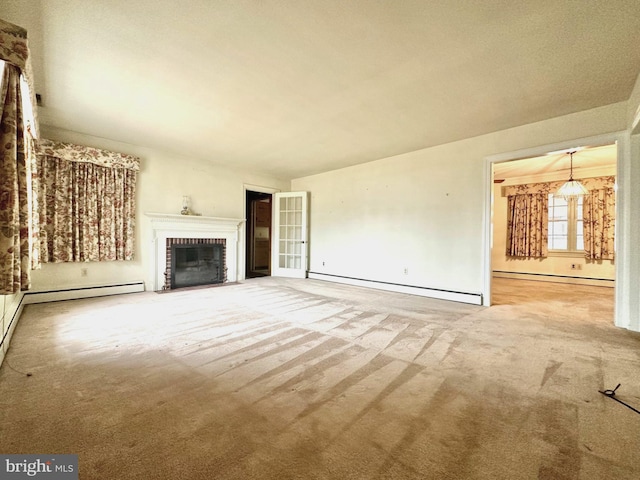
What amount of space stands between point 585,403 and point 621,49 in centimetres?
267

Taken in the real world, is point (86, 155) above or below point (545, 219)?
above

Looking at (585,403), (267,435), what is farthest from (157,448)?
(585,403)

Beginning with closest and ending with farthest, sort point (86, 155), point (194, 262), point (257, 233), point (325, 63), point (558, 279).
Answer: point (325, 63) → point (86, 155) → point (194, 262) → point (558, 279) → point (257, 233)

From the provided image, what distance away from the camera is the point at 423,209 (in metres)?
4.51

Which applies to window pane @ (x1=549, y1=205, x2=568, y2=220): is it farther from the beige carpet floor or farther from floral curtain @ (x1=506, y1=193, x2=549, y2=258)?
the beige carpet floor

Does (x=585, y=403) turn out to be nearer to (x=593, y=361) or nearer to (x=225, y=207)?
(x=593, y=361)

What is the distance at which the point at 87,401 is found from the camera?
148 centimetres

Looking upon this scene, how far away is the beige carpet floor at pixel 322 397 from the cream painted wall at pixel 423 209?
1412mm

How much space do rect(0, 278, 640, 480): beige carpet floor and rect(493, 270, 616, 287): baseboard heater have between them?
12.0 feet

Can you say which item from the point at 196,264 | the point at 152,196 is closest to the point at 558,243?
the point at 196,264

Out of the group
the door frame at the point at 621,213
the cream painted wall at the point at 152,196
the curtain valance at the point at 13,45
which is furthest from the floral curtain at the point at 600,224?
the curtain valance at the point at 13,45

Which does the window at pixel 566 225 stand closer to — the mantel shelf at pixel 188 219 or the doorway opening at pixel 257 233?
the doorway opening at pixel 257 233

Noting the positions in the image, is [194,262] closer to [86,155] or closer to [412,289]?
[86,155]

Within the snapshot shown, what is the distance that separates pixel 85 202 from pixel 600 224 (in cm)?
968
